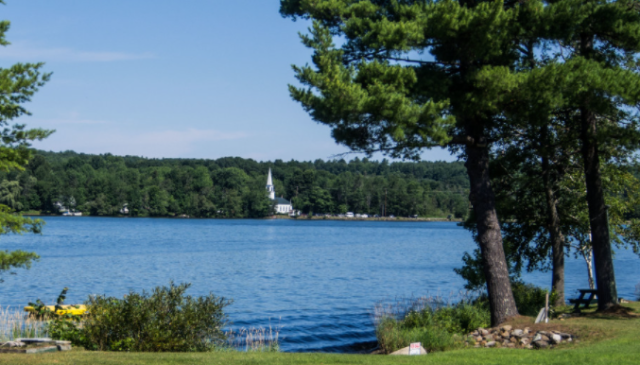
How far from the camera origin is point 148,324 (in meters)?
11.9

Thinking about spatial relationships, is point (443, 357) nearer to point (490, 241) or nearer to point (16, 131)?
point (490, 241)

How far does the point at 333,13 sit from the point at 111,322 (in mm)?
8425

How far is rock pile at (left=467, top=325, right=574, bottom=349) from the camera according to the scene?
1235cm

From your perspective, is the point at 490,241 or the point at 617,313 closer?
the point at 490,241

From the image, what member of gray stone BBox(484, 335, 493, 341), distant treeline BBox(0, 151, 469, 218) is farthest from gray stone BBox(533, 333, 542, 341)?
distant treeline BBox(0, 151, 469, 218)

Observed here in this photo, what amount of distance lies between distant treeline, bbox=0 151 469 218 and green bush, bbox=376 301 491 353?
347ft

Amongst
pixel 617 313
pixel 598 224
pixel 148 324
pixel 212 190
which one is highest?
pixel 212 190

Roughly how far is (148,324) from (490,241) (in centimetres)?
816

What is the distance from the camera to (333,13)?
46.4 ft

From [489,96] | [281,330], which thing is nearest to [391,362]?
[489,96]

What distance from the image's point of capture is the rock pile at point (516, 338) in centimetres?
1235

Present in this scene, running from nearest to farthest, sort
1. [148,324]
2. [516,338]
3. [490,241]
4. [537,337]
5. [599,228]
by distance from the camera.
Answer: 1. [148,324]
2. [537,337]
3. [516,338]
4. [490,241]
5. [599,228]

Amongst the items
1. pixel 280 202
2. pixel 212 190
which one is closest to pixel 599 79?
pixel 212 190

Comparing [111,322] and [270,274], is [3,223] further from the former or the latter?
[270,274]
